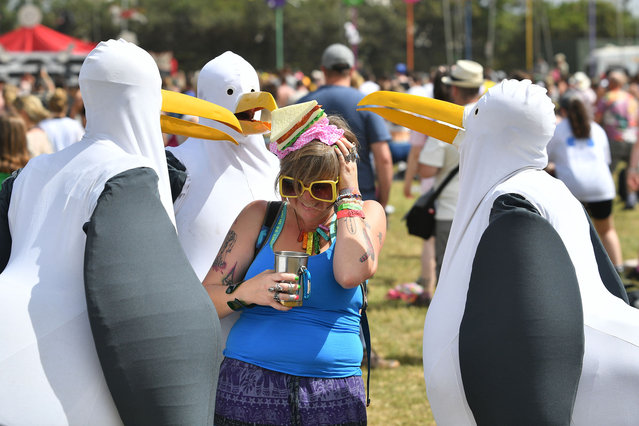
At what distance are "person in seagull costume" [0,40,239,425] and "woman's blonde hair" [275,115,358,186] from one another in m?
0.46

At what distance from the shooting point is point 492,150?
2768mm

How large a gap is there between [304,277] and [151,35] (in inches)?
2128

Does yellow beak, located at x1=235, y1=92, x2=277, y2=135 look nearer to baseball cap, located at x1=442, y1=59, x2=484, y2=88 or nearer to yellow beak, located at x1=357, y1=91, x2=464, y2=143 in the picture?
yellow beak, located at x1=357, y1=91, x2=464, y2=143

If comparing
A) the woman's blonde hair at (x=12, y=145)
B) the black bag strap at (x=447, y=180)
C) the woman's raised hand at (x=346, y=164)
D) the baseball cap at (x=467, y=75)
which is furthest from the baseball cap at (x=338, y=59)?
the woman's raised hand at (x=346, y=164)

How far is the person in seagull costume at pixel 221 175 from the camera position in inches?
141

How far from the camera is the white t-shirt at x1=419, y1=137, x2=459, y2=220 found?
584 cm

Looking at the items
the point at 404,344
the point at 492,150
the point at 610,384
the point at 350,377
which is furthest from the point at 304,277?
the point at 404,344

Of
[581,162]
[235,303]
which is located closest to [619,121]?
[581,162]

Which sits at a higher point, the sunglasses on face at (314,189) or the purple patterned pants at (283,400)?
the sunglasses on face at (314,189)

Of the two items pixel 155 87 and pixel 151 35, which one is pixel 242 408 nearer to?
pixel 155 87

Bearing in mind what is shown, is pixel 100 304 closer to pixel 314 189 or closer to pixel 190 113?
pixel 314 189

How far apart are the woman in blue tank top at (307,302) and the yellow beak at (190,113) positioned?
0.40 m

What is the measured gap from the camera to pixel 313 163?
109 inches

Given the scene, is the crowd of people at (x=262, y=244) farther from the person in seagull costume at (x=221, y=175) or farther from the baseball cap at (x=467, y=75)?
the baseball cap at (x=467, y=75)
